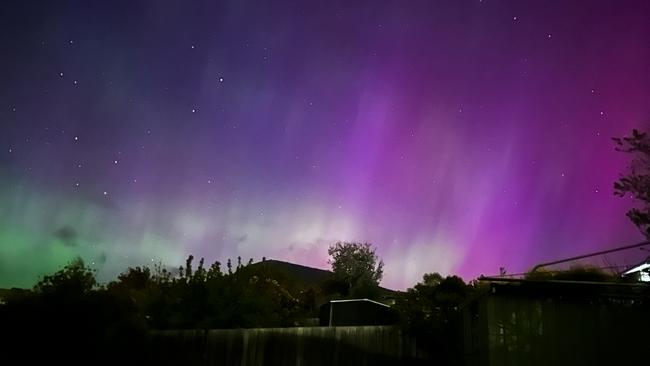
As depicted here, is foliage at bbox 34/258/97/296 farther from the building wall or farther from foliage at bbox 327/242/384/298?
foliage at bbox 327/242/384/298

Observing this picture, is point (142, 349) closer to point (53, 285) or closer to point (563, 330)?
point (53, 285)

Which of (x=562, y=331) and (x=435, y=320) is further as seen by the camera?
(x=435, y=320)

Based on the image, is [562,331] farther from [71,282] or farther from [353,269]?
[353,269]

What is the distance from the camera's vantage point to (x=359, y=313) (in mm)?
26531

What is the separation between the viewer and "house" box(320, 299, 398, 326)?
86.0 feet

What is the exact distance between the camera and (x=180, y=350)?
58.1 feet

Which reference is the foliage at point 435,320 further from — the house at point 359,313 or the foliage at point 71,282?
the foliage at point 71,282

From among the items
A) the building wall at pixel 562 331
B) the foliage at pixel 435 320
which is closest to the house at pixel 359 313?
the foliage at pixel 435 320

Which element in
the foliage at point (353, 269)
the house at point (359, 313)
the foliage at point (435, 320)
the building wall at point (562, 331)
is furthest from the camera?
the foliage at point (353, 269)

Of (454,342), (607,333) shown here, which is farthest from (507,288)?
(454,342)

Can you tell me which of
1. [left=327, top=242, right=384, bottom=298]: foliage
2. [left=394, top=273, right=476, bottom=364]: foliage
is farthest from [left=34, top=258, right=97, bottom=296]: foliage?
[left=327, top=242, right=384, bottom=298]: foliage

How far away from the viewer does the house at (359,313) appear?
86.0 feet

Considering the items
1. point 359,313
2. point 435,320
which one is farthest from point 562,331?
point 359,313

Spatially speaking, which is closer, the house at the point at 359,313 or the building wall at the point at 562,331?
the building wall at the point at 562,331
